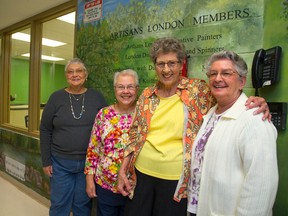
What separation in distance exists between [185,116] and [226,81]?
0.94 feet

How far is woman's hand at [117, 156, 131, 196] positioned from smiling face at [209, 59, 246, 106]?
0.69 metres

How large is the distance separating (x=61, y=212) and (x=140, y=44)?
5.02ft

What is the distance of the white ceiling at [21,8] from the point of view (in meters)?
2.81

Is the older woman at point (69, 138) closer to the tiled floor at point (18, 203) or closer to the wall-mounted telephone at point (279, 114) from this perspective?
the tiled floor at point (18, 203)

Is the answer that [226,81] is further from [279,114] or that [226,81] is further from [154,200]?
[154,200]

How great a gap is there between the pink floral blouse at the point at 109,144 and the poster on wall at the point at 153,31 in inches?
16.8

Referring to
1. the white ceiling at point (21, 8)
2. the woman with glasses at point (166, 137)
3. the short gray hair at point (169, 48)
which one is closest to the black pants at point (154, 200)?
the woman with glasses at point (166, 137)

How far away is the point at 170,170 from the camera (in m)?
1.22

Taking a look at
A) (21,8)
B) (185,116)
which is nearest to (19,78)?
(21,8)

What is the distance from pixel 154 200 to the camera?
1283 millimetres

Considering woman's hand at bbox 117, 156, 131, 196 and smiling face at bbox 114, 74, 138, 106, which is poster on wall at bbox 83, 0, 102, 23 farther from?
woman's hand at bbox 117, 156, 131, 196

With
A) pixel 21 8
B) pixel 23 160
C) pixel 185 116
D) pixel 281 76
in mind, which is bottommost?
pixel 23 160

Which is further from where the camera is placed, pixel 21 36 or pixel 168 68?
pixel 21 36

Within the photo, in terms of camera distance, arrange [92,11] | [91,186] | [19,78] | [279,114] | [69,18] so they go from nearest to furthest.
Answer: [279,114] → [91,186] → [92,11] → [69,18] → [19,78]
